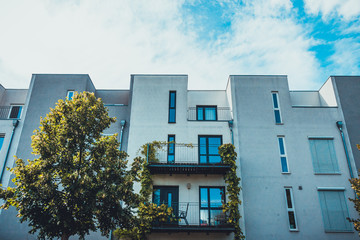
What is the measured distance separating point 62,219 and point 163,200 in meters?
5.50

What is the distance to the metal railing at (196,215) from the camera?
13172mm

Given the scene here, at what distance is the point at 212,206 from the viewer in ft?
45.7

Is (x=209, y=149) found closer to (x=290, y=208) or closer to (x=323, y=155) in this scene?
(x=290, y=208)

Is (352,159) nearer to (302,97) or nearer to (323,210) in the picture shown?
(323,210)

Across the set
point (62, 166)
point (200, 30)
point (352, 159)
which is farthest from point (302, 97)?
point (62, 166)

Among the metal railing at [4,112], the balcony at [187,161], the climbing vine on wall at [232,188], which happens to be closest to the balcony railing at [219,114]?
the balcony at [187,161]

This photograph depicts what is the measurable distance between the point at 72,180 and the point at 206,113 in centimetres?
980

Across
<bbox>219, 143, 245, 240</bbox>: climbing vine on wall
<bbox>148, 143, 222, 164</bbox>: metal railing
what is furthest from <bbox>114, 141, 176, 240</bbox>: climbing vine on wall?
<bbox>219, 143, 245, 240</bbox>: climbing vine on wall

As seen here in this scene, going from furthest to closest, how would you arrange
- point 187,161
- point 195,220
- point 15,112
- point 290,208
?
point 15,112, point 187,161, point 290,208, point 195,220

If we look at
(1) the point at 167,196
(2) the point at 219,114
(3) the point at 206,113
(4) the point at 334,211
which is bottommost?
(4) the point at 334,211

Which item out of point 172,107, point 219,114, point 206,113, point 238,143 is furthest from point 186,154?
point 219,114

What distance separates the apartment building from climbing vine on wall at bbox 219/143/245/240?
18.7 inches

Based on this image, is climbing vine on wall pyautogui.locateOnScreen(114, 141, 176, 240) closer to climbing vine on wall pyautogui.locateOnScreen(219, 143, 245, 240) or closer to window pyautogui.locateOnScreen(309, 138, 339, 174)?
climbing vine on wall pyautogui.locateOnScreen(219, 143, 245, 240)

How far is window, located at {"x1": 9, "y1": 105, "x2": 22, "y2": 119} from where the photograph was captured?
17781 millimetres
